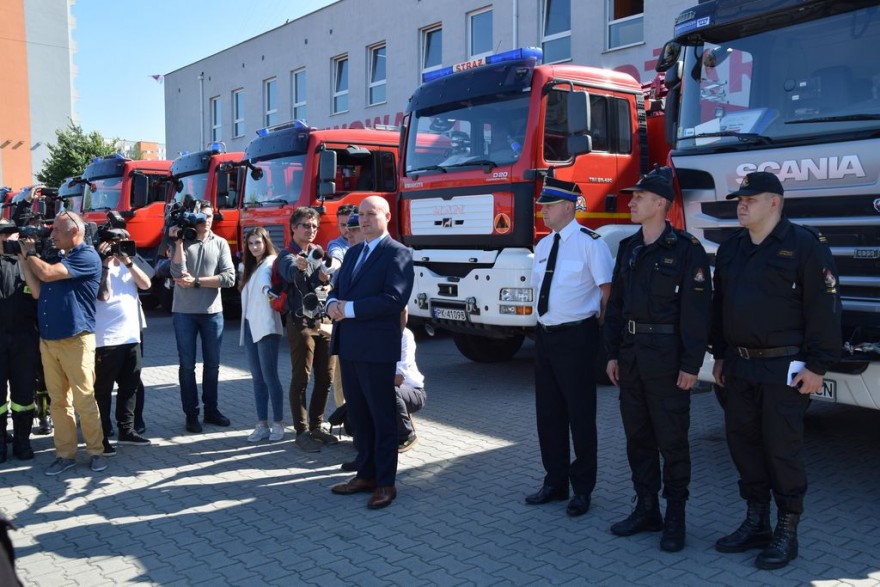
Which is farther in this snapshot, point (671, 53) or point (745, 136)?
point (671, 53)

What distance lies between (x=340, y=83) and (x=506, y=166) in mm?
14853

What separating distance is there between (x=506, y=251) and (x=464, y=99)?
1.64m

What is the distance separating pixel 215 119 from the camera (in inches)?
1069

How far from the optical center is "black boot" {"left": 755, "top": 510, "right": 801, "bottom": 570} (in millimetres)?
3816

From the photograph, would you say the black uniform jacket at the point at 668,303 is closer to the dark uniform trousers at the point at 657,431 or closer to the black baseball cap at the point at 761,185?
the dark uniform trousers at the point at 657,431

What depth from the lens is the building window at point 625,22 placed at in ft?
44.5

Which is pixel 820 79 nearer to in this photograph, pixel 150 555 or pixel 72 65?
pixel 150 555

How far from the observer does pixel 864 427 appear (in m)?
6.48

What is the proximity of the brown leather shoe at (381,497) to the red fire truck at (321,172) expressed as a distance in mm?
5705

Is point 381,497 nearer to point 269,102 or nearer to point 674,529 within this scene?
point 674,529

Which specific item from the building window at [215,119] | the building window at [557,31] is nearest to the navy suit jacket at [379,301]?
the building window at [557,31]

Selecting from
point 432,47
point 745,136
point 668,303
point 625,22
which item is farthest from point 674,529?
point 432,47

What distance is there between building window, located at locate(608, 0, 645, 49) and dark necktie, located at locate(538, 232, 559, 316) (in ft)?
32.7

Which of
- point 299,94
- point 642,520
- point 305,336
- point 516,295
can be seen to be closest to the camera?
point 642,520
